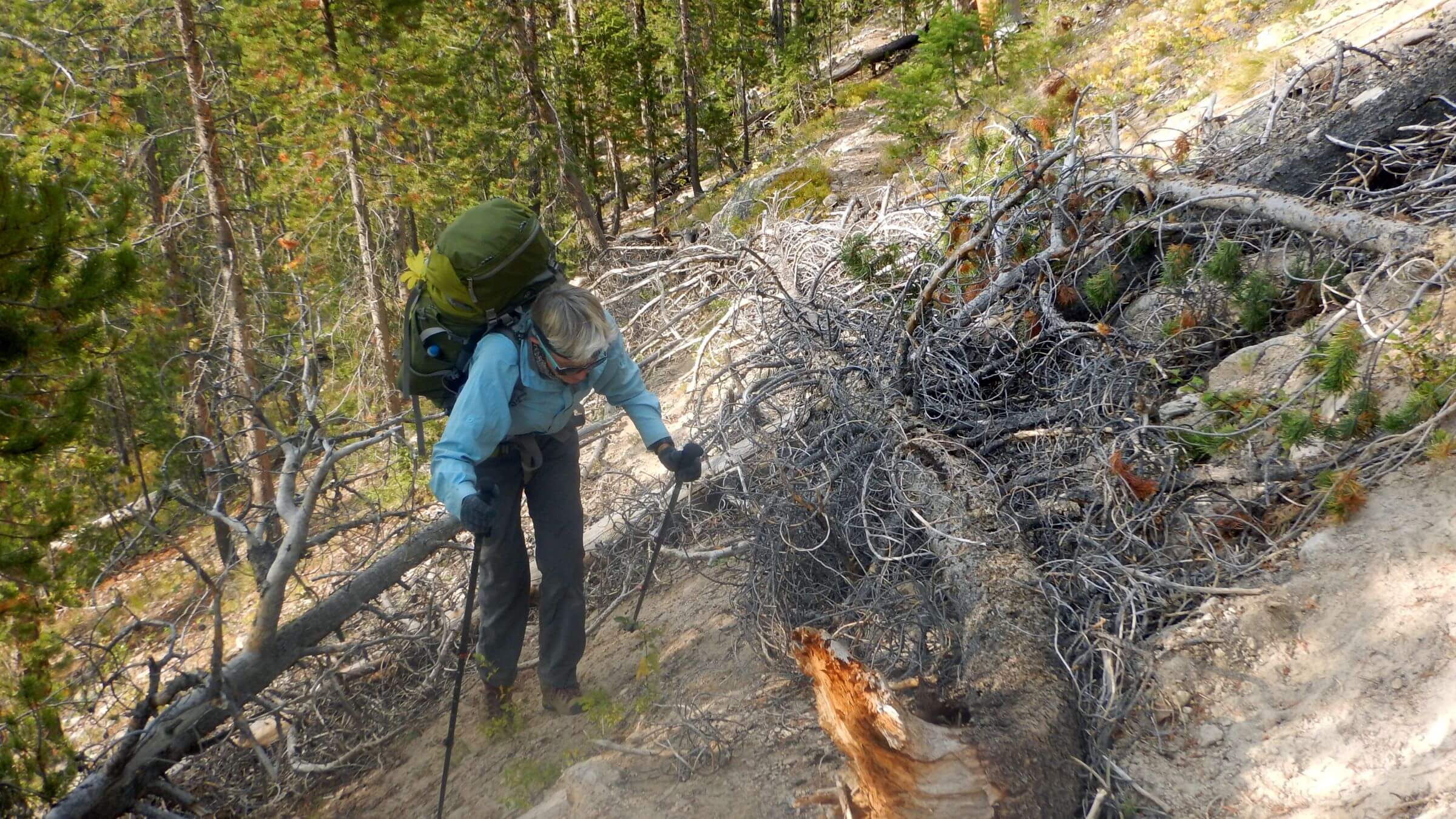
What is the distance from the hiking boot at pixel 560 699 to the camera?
4.16 meters

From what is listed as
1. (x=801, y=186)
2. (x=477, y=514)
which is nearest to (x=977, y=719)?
(x=477, y=514)

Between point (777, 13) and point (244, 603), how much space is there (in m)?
20.1

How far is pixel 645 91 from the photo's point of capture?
1769cm

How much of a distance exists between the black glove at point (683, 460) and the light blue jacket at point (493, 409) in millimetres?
472

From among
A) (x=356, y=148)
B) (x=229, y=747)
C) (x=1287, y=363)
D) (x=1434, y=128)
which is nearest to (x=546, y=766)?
(x=229, y=747)

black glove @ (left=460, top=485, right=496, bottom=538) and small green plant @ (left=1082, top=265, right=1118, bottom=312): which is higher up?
black glove @ (left=460, top=485, right=496, bottom=538)

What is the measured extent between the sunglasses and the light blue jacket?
2.4 inches

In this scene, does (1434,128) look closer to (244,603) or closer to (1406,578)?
(1406,578)

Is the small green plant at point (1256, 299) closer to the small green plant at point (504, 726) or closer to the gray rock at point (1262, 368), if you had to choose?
the gray rock at point (1262, 368)

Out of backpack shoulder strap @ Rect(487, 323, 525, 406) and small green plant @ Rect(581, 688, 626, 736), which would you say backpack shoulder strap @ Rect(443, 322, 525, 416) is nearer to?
backpack shoulder strap @ Rect(487, 323, 525, 406)

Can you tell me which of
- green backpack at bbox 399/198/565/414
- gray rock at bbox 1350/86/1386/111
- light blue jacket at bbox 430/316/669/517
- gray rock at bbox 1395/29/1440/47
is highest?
green backpack at bbox 399/198/565/414

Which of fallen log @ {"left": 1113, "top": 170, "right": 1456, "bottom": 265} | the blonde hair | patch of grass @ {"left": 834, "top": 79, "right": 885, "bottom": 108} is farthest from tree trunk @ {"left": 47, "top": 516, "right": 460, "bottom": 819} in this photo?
patch of grass @ {"left": 834, "top": 79, "right": 885, "bottom": 108}

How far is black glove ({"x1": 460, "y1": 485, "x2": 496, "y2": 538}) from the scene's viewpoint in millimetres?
3199

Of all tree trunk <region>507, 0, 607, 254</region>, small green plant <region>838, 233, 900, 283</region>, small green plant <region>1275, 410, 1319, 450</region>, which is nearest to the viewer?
small green plant <region>1275, 410, 1319, 450</region>
